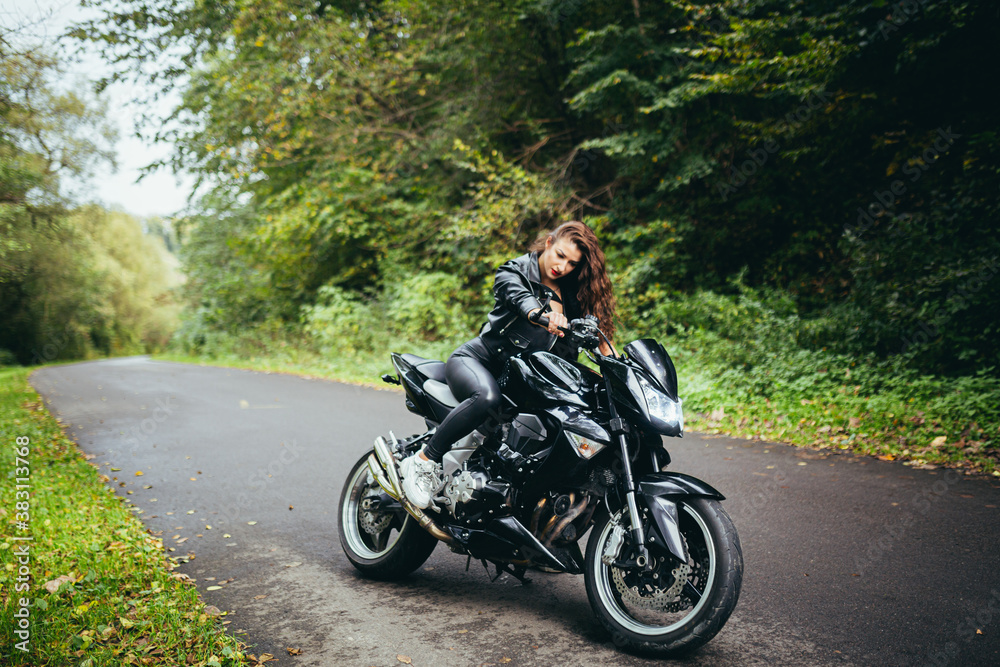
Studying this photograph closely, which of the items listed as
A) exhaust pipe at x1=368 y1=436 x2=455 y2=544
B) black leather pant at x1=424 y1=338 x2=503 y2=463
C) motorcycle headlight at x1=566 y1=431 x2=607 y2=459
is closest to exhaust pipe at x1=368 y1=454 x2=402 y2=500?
exhaust pipe at x1=368 y1=436 x2=455 y2=544

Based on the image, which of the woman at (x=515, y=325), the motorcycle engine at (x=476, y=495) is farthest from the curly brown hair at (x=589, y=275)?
the motorcycle engine at (x=476, y=495)

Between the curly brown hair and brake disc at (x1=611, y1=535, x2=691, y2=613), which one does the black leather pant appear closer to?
the curly brown hair

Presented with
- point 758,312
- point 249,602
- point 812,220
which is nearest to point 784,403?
point 758,312

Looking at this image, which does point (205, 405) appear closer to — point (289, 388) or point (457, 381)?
point (289, 388)

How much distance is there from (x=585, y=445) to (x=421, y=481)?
3.41 feet

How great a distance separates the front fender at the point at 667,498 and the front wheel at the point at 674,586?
1.9 inches

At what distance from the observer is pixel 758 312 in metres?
10.0

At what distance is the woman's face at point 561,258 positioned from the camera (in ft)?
11.4

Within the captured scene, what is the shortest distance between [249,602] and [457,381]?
5.45 feet

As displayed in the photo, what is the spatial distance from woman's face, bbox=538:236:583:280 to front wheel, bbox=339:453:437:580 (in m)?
1.63

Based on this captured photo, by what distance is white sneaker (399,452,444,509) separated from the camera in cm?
348

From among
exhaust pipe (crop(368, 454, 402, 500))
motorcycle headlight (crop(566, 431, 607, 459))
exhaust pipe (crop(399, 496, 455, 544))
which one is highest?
motorcycle headlight (crop(566, 431, 607, 459))

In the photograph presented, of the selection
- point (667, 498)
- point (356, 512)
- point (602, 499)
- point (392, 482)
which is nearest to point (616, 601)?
point (602, 499)

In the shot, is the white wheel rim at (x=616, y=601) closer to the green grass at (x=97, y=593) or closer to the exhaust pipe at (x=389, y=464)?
the exhaust pipe at (x=389, y=464)
